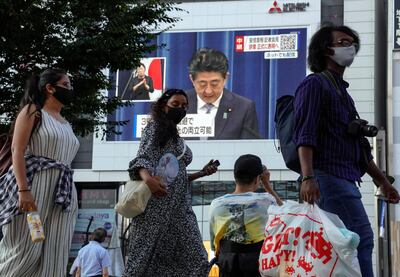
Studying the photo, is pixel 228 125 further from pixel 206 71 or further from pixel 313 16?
pixel 313 16

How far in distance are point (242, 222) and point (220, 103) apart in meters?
27.9

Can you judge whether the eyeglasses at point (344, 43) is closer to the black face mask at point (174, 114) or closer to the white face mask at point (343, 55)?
the white face mask at point (343, 55)

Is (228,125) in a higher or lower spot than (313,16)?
lower

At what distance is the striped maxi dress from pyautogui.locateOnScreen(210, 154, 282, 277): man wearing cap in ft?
4.28

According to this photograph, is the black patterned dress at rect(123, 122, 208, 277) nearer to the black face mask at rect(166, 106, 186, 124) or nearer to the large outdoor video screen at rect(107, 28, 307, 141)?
the black face mask at rect(166, 106, 186, 124)

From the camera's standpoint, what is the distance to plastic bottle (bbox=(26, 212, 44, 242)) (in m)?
4.45

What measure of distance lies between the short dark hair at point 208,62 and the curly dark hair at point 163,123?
92.2 ft

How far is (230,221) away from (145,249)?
0.76 metres

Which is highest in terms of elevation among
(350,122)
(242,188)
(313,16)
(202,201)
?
(313,16)

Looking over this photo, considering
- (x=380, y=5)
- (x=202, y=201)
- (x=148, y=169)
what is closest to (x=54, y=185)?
(x=148, y=169)

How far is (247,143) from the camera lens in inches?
1329

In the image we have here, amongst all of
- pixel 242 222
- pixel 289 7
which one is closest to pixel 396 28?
pixel 289 7

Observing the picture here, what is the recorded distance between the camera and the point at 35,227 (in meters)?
4.48

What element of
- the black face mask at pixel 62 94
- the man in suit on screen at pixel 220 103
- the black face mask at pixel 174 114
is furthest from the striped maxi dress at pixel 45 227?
the man in suit on screen at pixel 220 103
